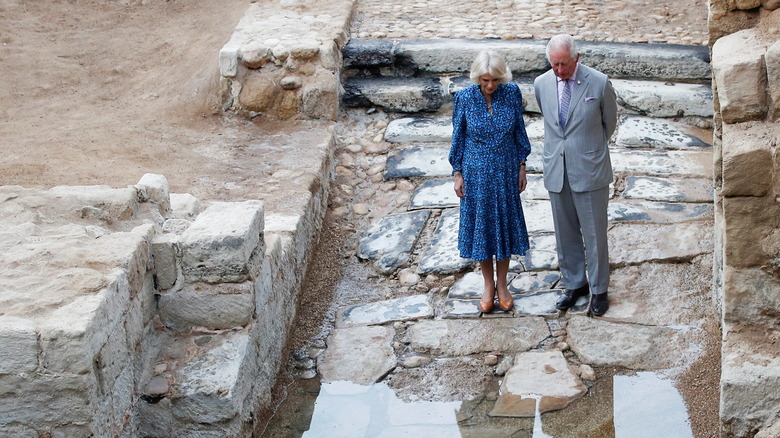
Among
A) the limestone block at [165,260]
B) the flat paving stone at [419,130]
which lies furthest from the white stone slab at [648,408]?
the flat paving stone at [419,130]

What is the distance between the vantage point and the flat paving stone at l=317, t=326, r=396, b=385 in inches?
203

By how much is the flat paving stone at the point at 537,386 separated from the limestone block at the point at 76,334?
2065 mm

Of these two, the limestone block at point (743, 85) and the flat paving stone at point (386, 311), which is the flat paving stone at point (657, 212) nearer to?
the flat paving stone at point (386, 311)

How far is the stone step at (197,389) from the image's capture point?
4188 mm

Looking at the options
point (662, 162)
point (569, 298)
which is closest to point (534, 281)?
point (569, 298)

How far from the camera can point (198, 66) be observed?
891 centimetres

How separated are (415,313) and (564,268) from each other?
96 centimetres

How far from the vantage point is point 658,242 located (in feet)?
19.9

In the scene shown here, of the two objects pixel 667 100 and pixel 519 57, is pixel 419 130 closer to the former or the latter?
pixel 519 57

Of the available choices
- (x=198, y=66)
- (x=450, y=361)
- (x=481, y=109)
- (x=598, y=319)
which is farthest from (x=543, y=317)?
(x=198, y=66)

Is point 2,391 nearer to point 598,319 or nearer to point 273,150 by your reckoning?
point 598,319

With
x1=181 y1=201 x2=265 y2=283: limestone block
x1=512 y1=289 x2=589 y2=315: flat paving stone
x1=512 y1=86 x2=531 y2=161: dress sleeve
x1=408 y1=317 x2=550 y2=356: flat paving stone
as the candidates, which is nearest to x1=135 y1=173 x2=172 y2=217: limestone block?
x1=181 y1=201 x2=265 y2=283: limestone block

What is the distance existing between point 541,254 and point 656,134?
84.5 inches

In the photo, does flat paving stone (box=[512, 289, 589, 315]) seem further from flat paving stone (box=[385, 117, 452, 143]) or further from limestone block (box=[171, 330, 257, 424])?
flat paving stone (box=[385, 117, 452, 143])
